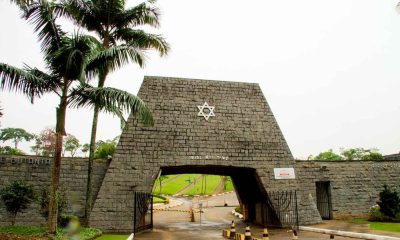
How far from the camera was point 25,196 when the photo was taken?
507 inches

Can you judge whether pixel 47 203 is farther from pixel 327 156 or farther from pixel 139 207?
pixel 327 156

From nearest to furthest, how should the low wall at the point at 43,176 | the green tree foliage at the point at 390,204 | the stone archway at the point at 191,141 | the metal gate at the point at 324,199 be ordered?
the low wall at the point at 43,176 → the stone archway at the point at 191,141 → the green tree foliage at the point at 390,204 → the metal gate at the point at 324,199

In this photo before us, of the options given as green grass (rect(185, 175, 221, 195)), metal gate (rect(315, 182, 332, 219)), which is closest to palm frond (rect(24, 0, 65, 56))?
metal gate (rect(315, 182, 332, 219))

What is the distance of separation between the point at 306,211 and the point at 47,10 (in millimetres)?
13530

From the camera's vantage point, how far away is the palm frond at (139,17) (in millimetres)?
15656

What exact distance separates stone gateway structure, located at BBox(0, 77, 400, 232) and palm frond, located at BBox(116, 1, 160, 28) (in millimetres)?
2731

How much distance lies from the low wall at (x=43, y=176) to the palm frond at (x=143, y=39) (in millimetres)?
5478

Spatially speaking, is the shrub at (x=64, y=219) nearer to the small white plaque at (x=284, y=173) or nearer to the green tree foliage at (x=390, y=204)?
the small white plaque at (x=284, y=173)

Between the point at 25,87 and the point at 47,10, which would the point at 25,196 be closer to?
the point at 25,87

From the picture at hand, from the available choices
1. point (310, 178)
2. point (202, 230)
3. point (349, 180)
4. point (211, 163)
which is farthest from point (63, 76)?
point (349, 180)

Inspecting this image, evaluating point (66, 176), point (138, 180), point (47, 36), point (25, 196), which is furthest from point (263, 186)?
point (47, 36)

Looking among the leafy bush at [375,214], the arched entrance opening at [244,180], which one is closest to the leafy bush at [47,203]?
the arched entrance opening at [244,180]

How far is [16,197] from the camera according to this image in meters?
12.6

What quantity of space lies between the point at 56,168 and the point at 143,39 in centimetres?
741
